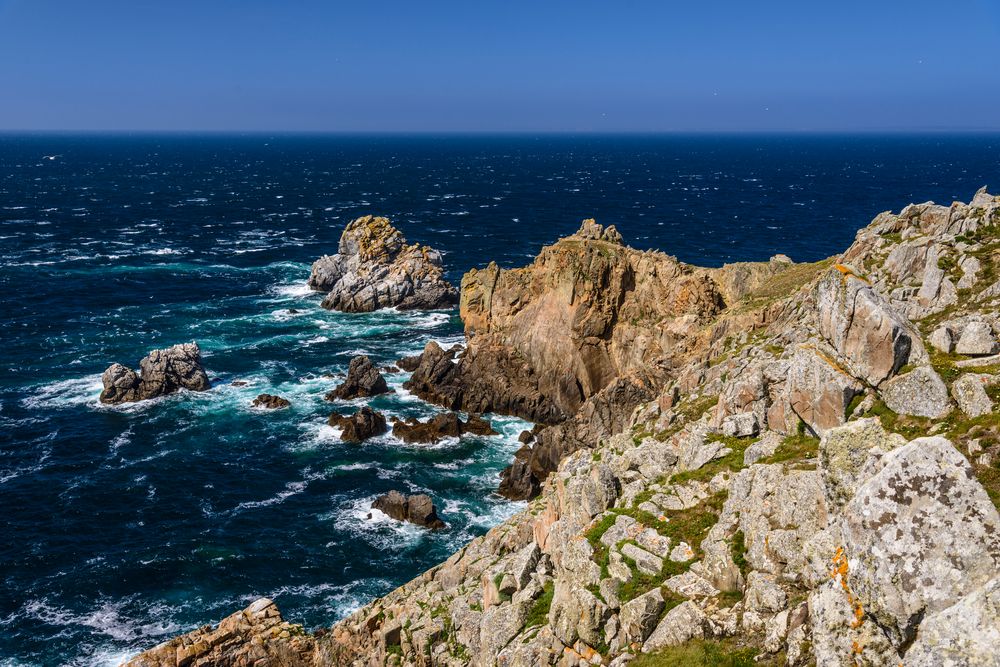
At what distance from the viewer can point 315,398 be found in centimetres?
7188

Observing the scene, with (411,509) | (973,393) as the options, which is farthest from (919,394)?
(411,509)

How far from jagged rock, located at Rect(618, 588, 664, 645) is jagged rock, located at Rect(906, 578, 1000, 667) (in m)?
7.74

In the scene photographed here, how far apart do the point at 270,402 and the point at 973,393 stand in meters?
62.8

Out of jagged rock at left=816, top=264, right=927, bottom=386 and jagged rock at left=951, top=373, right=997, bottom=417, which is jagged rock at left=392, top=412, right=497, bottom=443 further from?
jagged rock at left=951, top=373, right=997, bottom=417

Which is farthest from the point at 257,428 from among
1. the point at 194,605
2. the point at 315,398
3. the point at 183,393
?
the point at 194,605

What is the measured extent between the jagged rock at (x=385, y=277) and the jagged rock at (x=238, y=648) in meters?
69.7

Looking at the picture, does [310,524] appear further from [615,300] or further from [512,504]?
[615,300]

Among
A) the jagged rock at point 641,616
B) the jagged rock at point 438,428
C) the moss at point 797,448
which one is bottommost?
the jagged rock at point 438,428

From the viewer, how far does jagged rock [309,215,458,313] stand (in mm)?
101500

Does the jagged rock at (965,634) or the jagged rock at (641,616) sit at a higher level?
the jagged rock at (965,634)

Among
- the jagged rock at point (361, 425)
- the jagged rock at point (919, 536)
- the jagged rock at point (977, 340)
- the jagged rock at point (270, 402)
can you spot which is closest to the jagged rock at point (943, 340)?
the jagged rock at point (977, 340)

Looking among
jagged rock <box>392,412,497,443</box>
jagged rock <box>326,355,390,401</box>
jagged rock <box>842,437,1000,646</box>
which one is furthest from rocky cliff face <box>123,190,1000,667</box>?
jagged rock <box>326,355,390,401</box>

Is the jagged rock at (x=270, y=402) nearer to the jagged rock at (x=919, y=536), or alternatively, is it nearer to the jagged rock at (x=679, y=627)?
the jagged rock at (x=679, y=627)

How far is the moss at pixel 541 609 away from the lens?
72.6 ft
